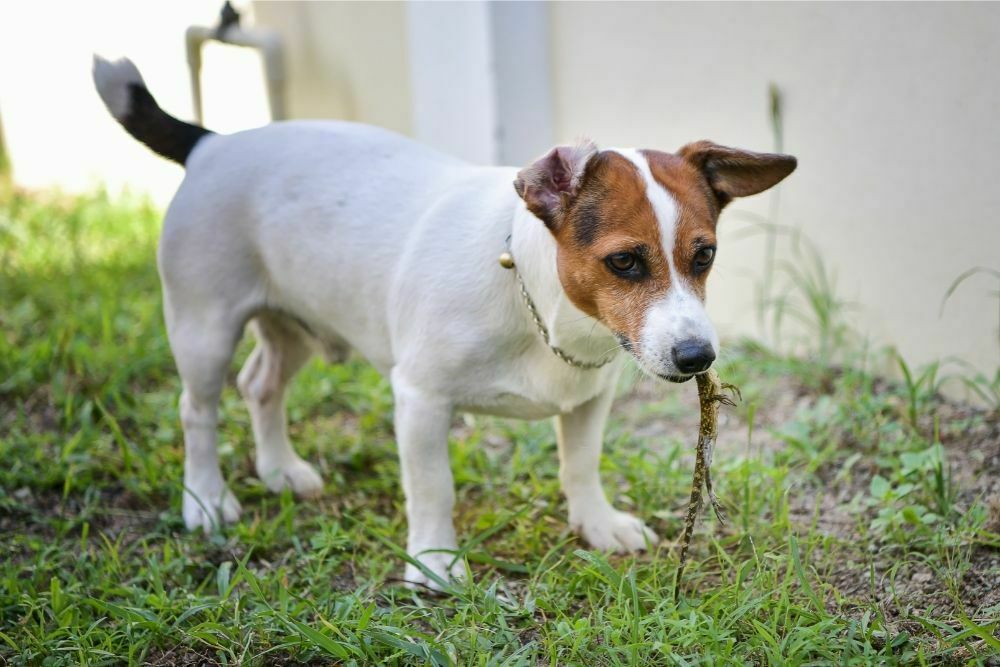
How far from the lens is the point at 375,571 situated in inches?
127

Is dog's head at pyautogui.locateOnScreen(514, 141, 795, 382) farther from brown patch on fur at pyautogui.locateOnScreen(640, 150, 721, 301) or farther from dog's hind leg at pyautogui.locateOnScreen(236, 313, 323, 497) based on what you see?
dog's hind leg at pyautogui.locateOnScreen(236, 313, 323, 497)

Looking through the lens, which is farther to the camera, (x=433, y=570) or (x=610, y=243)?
Answer: (x=433, y=570)

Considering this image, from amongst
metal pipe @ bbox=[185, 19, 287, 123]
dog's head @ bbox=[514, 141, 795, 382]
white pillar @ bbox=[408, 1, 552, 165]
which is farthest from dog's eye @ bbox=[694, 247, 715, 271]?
metal pipe @ bbox=[185, 19, 287, 123]

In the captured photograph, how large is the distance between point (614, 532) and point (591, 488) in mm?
160

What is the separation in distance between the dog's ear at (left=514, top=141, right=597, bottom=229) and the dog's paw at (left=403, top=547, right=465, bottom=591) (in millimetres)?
1101

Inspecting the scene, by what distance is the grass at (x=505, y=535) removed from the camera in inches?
105

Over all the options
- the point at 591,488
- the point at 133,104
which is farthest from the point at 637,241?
the point at 133,104

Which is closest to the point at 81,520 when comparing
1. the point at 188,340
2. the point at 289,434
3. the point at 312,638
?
the point at 188,340

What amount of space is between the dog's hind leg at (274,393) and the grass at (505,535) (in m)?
0.12

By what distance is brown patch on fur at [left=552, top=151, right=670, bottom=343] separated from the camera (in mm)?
2586

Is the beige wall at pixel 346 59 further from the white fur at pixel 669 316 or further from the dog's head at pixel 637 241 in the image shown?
the white fur at pixel 669 316

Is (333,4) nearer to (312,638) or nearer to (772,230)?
(772,230)

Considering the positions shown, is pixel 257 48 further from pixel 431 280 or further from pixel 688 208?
pixel 688 208

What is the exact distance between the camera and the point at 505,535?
349cm
